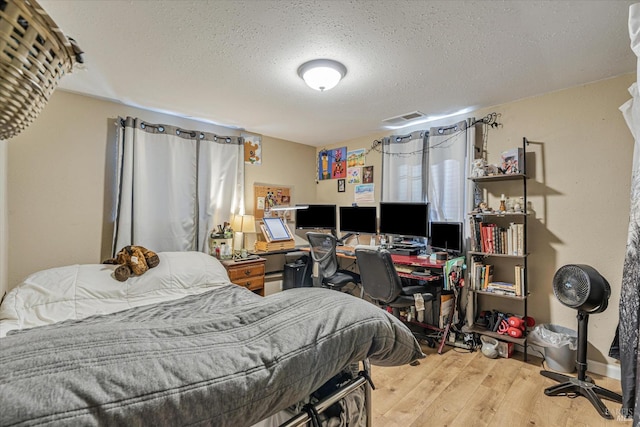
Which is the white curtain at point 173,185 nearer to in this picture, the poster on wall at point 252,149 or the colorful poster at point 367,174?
the poster on wall at point 252,149

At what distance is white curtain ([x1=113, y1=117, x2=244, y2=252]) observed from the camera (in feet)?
9.50

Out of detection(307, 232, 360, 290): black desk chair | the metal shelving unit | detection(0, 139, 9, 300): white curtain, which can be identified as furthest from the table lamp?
the metal shelving unit

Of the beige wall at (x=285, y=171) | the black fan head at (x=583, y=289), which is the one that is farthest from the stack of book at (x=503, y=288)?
the beige wall at (x=285, y=171)

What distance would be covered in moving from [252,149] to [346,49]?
90.3 inches

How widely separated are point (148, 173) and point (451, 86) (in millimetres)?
3032

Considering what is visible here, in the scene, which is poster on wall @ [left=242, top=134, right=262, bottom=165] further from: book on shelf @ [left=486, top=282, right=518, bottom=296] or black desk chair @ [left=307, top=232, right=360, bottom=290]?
book on shelf @ [left=486, top=282, right=518, bottom=296]

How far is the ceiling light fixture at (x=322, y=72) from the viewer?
6.86 ft

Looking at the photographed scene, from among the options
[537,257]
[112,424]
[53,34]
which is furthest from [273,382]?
[537,257]

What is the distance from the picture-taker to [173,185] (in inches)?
127

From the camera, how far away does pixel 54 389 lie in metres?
0.34

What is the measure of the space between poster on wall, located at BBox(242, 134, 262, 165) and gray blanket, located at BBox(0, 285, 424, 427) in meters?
3.44

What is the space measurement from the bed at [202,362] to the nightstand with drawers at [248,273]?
8.21 ft

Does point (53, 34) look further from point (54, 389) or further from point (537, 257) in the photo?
point (537, 257)

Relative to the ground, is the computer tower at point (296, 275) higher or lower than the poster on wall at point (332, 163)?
lower
